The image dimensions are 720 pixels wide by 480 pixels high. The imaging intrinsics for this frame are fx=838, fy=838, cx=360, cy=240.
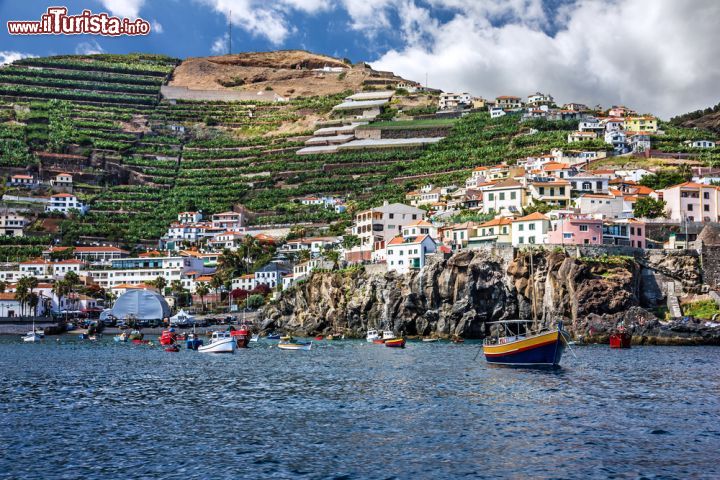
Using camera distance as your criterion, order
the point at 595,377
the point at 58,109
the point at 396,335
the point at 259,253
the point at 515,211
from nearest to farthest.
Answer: the point at 595,377 → the point at 396,335 → the point at 515,211 → the point at 259,253 → the point at 58,109

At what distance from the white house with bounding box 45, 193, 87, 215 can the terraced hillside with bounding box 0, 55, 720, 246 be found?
3.64 m

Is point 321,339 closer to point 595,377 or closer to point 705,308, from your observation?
point 705,308

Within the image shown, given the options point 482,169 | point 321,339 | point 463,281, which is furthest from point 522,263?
point 482,169

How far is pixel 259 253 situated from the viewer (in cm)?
13325

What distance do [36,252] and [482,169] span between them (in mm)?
73860

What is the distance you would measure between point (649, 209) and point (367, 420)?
239ft

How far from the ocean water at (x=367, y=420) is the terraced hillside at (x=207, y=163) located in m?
90.1

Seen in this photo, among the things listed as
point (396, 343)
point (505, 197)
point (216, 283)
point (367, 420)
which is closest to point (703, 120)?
point (505, 197)

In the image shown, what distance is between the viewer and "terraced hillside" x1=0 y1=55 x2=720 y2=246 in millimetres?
147500

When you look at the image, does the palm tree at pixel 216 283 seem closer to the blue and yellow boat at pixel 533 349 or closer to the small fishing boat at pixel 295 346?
the small fishing boat at pixel 295 346

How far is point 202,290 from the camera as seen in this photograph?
122500 millimetres

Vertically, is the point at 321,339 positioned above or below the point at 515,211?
below

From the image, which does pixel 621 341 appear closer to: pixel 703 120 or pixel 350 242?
pixel 350 242

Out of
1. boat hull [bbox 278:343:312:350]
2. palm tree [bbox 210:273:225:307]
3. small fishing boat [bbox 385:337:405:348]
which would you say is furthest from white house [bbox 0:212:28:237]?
small fishing boat [bbox 385:337:405:348]
